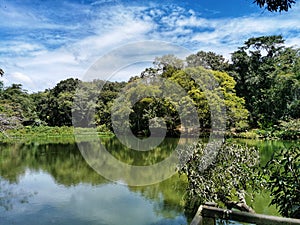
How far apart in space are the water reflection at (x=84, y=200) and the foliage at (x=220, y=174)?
0.65 meters

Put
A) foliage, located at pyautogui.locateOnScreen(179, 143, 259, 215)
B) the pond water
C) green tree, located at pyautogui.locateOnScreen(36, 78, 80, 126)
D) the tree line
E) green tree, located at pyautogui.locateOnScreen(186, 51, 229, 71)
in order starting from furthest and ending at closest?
green tree, located at pyautogui.locateOnScreen(36, 78, 80, 126), green tree, located at pyautogui.locateOnScreen(186, 51, 229, 71), the tree line, the pond water, foliage, located at pyautogui.locateOnScreen(179, 143, 259, 215)

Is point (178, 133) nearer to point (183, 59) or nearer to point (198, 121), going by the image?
point (198, 121)

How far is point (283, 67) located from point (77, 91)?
1761 cm

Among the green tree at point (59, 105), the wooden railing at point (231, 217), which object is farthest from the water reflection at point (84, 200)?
the green tree at point (59, 105)

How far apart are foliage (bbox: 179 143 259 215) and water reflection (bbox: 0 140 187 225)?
647mm

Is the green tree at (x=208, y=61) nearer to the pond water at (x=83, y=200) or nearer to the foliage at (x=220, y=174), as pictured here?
the pond water at (x=83, y=200)

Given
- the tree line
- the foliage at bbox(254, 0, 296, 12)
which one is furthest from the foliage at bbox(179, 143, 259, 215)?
the tree line

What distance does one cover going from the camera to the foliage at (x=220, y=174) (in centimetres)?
487

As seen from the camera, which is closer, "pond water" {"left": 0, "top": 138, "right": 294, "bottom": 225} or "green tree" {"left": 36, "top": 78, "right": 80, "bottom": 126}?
"pond water" {"left": 0, "top": 138, "right": 294, "bottom": 225}

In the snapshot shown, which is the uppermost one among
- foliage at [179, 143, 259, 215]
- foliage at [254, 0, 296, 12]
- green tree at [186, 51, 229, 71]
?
green tree at [186, 51, 229, 71]

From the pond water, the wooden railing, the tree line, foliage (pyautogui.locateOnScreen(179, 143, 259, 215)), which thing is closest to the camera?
the wooden railing

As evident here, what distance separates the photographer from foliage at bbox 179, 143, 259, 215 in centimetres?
487

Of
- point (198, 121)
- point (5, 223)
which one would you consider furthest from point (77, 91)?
point (5, 223)

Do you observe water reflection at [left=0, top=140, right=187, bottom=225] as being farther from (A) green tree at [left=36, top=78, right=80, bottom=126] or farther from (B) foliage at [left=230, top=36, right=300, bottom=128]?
(A) green tree at [left=36, top=78, right=80, bottom=126]
